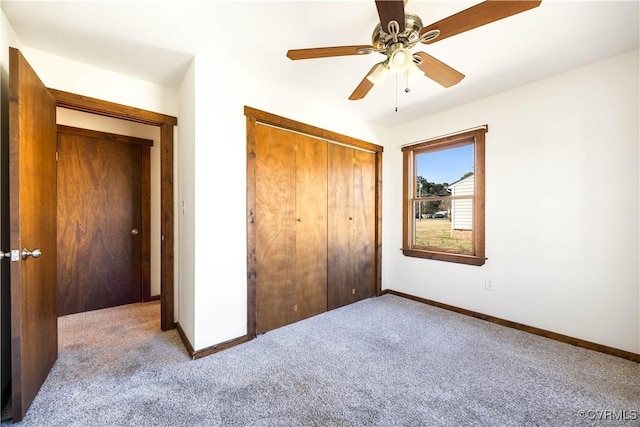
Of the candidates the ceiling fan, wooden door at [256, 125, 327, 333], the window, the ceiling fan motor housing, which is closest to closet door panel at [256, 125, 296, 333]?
wooden door at [256, 125, 327, 333]

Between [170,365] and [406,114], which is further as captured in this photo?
[406,114]

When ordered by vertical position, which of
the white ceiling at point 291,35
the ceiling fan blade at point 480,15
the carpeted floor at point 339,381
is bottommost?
the carpeted floor at point 339,381

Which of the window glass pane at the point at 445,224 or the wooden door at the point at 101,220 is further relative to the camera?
the window glass pane at the point at 445,224

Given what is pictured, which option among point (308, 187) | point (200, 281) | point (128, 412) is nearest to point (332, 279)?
point (308, 187)

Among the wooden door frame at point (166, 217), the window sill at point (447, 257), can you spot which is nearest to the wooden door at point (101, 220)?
the wooden door frame at point (166, 217)

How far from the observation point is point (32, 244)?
154 centimetres

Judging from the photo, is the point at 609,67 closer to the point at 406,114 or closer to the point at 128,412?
the point at 406,114

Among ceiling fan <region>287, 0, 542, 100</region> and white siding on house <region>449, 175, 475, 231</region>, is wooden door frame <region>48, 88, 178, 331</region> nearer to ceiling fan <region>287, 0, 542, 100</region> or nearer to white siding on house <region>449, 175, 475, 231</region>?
ceiling fan <region>287, 0, 542, 100</region>

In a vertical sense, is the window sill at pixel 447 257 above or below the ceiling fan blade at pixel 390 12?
below

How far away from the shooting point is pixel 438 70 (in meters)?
1.75

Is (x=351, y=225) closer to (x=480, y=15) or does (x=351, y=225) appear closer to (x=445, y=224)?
(x=445, y=224)

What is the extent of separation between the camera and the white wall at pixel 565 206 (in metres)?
2.09

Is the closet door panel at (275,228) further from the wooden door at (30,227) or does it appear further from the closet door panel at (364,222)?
the wooden door at (30,227)

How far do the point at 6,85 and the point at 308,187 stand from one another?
2.22m
